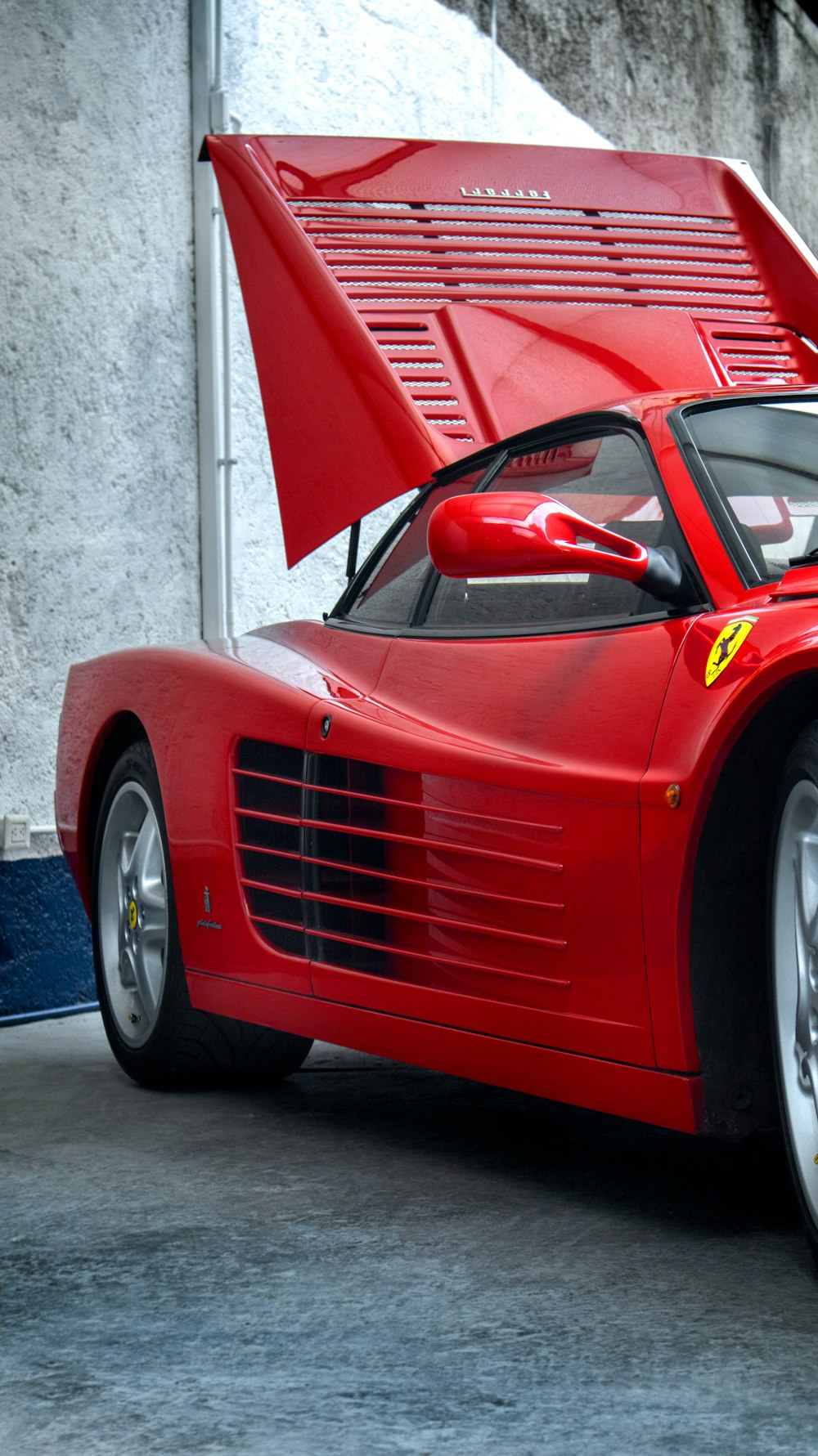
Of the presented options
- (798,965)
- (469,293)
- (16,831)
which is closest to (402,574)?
(469,293)

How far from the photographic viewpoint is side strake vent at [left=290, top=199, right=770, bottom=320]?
13.9 feet

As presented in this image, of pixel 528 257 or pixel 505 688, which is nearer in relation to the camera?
pixel 505 688

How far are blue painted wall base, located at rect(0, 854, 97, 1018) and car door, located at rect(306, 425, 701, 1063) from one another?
208 centimetres

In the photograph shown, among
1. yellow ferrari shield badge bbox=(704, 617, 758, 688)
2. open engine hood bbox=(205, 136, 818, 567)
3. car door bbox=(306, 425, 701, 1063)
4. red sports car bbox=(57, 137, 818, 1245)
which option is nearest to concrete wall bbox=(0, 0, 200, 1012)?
red sports car bbox=(57, 137, 818, 1245)

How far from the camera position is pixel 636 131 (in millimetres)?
9398

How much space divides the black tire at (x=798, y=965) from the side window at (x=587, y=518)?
51 cm

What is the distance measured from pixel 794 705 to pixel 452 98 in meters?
5.82

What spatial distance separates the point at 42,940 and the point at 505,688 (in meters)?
2.76

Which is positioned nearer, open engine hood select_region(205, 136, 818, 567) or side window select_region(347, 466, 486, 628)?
side window select_region(347, 466, 486, 628)

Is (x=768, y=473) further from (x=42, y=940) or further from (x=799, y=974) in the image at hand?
(x=42, y=940)

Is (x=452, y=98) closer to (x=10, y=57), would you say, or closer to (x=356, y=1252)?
(x=10, y=57)

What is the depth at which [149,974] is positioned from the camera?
4.21 meters

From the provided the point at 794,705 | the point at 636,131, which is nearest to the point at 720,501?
the point at 794,705

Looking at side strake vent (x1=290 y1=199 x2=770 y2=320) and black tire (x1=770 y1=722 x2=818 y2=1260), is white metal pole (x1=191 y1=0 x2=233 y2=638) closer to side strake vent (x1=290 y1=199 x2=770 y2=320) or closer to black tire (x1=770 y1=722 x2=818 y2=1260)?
side strake vent (x1=290 y1=199 x2=770 y2=320)
